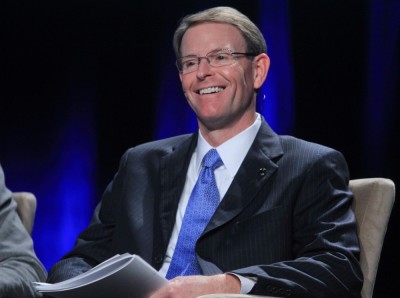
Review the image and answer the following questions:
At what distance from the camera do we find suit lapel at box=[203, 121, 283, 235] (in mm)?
2502

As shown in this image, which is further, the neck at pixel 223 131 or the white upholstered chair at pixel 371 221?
the neck at pixel 223 131

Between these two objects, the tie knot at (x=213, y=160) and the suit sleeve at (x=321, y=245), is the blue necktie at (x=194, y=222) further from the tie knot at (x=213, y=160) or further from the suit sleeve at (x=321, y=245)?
the suit sleeve at (x=321, y=245)

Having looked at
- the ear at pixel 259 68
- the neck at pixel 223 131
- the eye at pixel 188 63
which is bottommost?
→ the neck at pixel 223 131

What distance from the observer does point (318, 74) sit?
4.00m

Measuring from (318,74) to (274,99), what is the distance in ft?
0.82

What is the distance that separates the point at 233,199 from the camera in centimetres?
253

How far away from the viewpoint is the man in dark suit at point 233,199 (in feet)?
7.57

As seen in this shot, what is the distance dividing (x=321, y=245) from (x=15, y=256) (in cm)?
95

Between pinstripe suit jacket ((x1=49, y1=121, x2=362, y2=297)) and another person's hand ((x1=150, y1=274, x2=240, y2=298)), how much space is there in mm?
47

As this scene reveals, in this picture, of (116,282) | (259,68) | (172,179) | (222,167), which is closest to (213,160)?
(222,167)

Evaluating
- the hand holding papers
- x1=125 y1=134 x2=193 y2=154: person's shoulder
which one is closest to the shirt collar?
x1=125 y1=134 x2=193 y2=154: person's shoulder

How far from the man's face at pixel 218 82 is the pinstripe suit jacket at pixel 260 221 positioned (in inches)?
4.6

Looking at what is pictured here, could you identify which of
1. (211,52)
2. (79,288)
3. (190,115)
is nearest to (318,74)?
(190,115)

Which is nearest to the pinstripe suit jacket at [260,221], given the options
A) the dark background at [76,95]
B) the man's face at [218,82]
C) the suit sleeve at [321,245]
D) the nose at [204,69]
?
the suit sleeve at [321,245]
